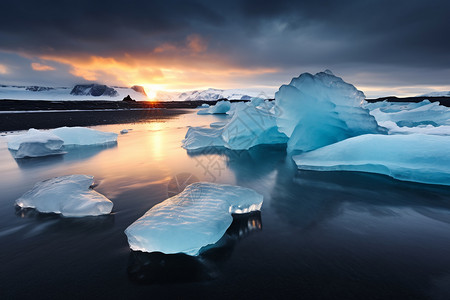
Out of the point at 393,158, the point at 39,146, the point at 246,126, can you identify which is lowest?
the point at 39,146

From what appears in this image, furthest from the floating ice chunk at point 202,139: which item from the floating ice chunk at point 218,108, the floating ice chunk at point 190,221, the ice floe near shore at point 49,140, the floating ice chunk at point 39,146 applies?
the floating ice chunk at point 218,108

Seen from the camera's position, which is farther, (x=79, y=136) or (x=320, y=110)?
(x=79, y=136)

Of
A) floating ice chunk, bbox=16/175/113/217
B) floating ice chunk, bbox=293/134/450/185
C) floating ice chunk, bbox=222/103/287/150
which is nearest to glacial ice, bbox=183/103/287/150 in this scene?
floating ice chunk, bbox=222/103/287/150

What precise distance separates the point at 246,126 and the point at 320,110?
228 centimetres

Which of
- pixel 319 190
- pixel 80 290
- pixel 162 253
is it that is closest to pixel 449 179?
pixel 319 190

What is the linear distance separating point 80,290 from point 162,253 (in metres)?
0.61

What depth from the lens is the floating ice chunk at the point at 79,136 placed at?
823cm

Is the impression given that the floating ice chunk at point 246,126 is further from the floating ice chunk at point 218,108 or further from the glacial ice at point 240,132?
the floating ice chunk at point 218,108

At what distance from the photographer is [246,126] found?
748 centimetres

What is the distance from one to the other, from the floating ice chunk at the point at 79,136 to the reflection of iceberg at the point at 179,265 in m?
7.80

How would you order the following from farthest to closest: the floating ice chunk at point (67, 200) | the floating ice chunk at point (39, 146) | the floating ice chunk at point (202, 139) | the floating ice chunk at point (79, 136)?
the floating ice chunk at point (79, 136)
the floating ice chunk at point (202, 139)
the floating ice chunk at point (39, 146)
the floating ice chunk at point (67, 200)

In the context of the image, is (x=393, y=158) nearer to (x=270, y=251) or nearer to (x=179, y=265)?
(x=270, y=251)

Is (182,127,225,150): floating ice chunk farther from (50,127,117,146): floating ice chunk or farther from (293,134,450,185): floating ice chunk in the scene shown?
(293,134,450,185): floating ice chunk

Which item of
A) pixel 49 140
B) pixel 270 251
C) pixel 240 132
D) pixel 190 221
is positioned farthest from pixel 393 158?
pixel 49 140
